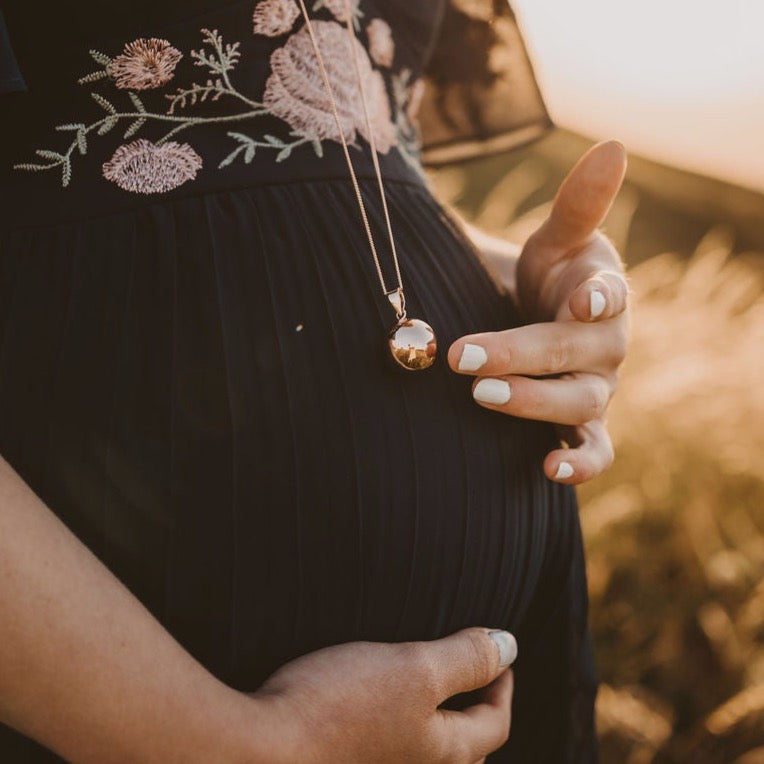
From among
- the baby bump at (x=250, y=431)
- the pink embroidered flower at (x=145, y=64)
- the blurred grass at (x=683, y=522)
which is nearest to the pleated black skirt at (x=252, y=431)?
the baby bump at (x=250, y=431)

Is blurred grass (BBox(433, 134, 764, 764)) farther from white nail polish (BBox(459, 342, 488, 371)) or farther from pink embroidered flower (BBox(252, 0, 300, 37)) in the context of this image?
white nail polish (BBox(459, 342, 488, 371))

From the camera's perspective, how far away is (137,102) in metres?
0.75

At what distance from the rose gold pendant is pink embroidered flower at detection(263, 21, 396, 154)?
0.26 metres

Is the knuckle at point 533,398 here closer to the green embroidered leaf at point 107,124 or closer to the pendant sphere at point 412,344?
the pendant sphere at point 412,344

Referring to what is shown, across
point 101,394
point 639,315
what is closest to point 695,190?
point 639,315

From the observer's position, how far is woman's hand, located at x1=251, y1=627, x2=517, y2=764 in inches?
23.9

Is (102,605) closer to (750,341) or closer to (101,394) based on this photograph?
(101,394)

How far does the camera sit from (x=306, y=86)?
84cm

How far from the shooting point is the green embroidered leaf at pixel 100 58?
2.39ft

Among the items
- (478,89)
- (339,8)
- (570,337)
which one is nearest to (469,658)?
(570,337)

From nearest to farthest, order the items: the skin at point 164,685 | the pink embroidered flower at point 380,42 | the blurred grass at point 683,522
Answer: the skin at point 164,685
the pink embroidered flower at point 380,42
the blurred grass at point 683,522

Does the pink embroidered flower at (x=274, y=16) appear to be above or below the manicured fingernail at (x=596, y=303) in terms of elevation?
above

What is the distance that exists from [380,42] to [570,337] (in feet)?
1.52

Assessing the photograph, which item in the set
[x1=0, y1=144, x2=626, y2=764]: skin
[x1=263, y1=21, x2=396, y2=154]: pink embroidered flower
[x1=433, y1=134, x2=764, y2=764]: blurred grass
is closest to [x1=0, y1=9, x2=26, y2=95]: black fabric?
[x1=263, y1=21, x2=396, y2=154]: pink embroidered flower
